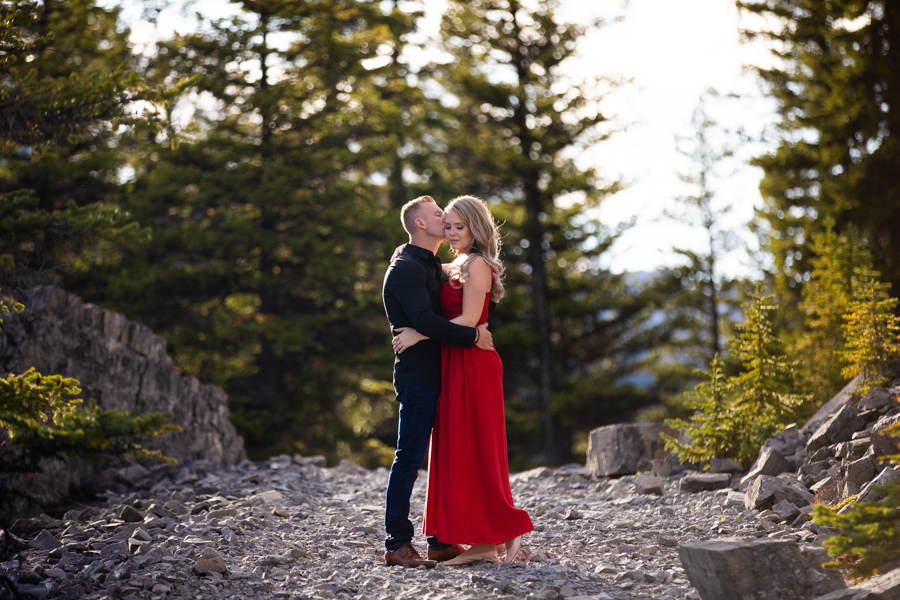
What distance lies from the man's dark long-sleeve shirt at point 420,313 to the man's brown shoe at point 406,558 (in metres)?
1.08

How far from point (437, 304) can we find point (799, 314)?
10.8 metres

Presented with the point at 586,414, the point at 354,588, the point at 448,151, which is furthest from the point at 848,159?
the point at 354,588

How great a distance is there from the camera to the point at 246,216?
52.3 ft

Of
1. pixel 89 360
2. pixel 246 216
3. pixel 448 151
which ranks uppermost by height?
pixel 448 151

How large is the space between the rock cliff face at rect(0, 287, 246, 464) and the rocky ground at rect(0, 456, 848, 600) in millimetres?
1209

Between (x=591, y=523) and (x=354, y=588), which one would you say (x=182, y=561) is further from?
(x=591, y=523)

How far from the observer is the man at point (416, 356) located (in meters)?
4.70

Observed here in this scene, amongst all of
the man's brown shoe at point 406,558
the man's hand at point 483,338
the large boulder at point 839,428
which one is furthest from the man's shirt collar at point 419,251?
the large boulder at point 839,428

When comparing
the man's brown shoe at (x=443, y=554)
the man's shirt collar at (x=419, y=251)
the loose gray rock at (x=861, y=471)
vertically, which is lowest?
the man's brown shoe at (x=443, y=554)

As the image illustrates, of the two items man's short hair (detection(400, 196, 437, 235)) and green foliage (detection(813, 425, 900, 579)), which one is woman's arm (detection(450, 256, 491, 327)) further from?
green foliage (detection(813, 425, 900, 579))

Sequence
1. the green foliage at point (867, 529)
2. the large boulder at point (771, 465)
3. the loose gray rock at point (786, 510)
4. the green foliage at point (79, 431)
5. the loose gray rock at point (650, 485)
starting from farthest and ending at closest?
1. the loose gray rock at point (650, 485)
2. the large boulder at point (771, 465)
3. the green foliage at point (79, 431)
4. the loose gray rock at point (786, 510)
5. the green foliage at point (867, 529)

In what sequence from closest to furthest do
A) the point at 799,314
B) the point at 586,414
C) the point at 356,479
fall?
the point at 356,479
the point at 799,314
the point at 586,414

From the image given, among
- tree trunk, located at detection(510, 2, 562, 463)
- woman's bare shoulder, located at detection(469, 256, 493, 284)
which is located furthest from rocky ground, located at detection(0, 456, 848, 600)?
tree trunk, located at detection(510, 2, 562, 463)

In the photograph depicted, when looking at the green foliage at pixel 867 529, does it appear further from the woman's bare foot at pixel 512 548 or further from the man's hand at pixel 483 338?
the man's hand at pixel 483 338
